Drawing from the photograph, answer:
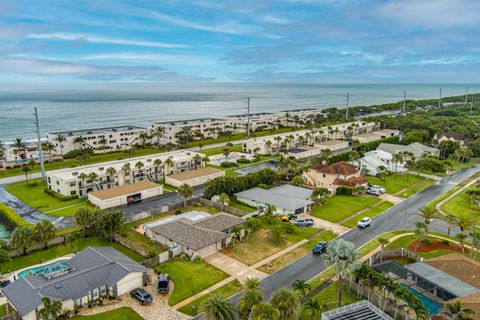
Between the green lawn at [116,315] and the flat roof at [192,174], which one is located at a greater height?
the flat roof at [192,174]

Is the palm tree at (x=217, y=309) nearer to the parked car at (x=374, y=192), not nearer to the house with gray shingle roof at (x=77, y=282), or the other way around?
the house with gray shingle roof at (x=77, y=282)

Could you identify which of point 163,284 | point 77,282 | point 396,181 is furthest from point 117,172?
point 396,181

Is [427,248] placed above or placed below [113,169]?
below

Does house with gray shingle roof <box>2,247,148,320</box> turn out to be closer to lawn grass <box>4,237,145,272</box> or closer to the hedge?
lawn grass <box>4,237,145,272</box>

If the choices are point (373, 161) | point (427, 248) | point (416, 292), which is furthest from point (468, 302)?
point (373, 161)

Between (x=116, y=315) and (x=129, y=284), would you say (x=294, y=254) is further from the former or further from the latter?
(x=116, y=315)

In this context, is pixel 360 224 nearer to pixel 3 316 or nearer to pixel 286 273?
pixel 286 273

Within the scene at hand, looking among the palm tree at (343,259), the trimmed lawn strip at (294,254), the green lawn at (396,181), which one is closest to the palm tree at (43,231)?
the trimmed lawn strip at (294,254)

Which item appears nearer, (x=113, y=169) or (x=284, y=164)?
(x=113, y=169)
